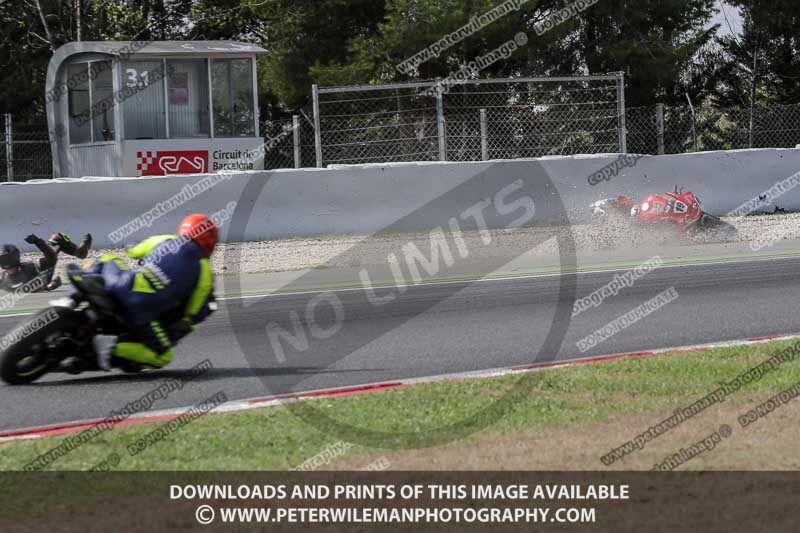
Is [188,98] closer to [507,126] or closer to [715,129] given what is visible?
[507,126]

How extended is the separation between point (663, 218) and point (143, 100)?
35.2 feet

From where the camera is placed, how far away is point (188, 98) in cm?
2248

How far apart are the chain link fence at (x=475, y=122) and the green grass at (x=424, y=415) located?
11.2 metres

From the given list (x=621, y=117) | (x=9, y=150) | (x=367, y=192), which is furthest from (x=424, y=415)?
(x=9, y=150)

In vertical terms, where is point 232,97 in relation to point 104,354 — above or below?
above

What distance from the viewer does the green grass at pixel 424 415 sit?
6078 mm

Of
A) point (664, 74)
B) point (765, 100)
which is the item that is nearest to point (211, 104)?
point (664, 74)

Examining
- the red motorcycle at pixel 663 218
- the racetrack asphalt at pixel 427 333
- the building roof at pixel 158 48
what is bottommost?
the red motorcycle at pixel 663 218

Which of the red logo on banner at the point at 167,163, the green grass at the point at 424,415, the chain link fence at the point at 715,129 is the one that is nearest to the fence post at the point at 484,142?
the chain link fence at the point at 715,129

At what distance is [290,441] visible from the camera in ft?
20.8

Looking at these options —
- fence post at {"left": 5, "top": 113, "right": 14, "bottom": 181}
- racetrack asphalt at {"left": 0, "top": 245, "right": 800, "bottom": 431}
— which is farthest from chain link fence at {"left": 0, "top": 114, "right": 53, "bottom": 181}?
racetrack asphalt at {"left": 0, "top": 245, "right": 800, "bottom": 431}

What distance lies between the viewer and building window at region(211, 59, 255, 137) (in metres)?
22.5

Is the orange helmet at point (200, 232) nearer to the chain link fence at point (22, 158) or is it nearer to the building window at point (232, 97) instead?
the chain link fence at point (22, 158)
